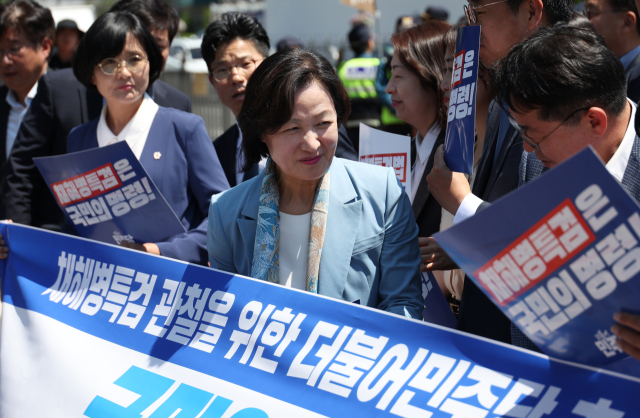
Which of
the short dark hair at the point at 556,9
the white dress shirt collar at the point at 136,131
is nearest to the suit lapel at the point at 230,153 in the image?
the white dress shirt collar at the point at 136,131

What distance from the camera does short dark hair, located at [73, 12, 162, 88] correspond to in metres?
3.09

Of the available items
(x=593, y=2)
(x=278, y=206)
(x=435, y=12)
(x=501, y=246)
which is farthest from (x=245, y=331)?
(x=435, y=12)

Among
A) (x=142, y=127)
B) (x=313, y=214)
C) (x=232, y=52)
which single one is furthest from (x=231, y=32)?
(x=313, y=214)

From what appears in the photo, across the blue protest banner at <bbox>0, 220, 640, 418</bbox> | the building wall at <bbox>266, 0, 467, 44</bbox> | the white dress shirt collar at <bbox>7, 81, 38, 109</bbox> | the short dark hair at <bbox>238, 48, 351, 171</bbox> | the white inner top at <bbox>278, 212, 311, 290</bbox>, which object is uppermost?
the building wall at <bbox>266, 0, 467, 44</bbox>

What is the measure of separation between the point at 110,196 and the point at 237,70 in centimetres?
137

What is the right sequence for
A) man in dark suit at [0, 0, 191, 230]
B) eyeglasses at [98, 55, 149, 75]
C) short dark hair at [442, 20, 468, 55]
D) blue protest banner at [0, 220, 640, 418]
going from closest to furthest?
blue protest banner at [0, 220, 640, 418], short dark hair at [442, 20, 468, 55], eyeglasses at [98, 55, 149, 75], man in dark suit at [0, 0, 191, 230]

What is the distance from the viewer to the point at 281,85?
208 centimetres

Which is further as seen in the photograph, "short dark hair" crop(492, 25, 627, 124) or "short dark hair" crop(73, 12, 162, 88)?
"short dark hair" crop(73, 12, 162, 88)

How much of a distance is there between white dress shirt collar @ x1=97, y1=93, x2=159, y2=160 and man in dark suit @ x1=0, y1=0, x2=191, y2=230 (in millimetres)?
Result: 664

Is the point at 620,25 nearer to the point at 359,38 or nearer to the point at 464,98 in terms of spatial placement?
the point at 464,98

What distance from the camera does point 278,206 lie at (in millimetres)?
2270

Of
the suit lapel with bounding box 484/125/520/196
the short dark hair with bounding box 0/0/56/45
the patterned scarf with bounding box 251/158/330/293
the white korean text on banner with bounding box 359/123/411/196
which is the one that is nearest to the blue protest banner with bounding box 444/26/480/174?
the suit lapel with bounding box 484/125/520/196

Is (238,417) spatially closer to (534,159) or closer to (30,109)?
(534,159)

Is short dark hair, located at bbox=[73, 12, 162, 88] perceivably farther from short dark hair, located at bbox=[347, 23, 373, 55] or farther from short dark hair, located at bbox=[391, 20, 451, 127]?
short dark hair, located at bbox=[347, 23, 373, 55]
